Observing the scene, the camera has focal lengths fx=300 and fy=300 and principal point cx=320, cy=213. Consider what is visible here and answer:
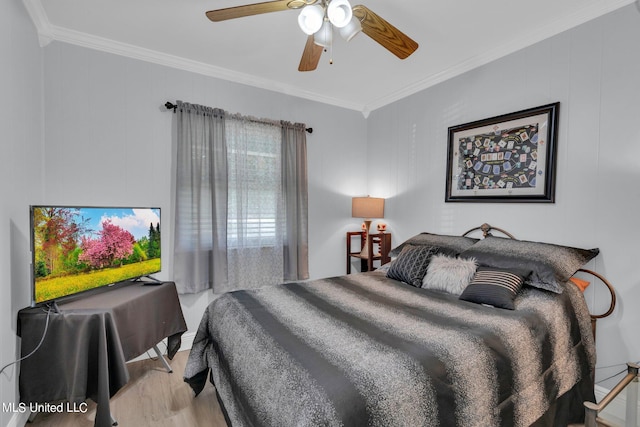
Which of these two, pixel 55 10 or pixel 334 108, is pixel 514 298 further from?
pixel 55 10

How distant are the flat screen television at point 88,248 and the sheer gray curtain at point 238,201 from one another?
1.27ft

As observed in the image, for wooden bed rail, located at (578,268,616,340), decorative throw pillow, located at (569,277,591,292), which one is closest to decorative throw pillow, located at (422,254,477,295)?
decorative throw pillow, located at (569,277,591,292)

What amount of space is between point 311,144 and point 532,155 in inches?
87.8

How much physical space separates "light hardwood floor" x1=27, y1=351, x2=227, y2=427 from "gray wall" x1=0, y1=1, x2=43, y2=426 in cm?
38

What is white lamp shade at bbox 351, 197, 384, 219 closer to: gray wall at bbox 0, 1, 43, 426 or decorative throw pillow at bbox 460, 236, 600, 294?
decorative throw pillow at bbox 460, 236, 600, 294

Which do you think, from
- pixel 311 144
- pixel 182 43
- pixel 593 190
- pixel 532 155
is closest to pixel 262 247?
pixel 311 144

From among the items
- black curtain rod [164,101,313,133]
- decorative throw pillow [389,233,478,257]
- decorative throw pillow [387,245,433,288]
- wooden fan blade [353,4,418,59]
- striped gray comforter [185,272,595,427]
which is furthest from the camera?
black curtain rod [164,101,313,133]

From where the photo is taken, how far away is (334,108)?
12.6 feet

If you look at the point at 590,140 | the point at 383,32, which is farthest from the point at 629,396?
the point at 383,32

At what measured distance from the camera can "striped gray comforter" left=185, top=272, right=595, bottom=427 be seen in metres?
1.09

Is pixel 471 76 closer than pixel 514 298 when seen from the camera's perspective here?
No

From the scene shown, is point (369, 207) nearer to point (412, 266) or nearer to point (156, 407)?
point (412, 266)

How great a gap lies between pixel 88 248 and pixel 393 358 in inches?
80.7

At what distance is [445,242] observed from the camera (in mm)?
2750
